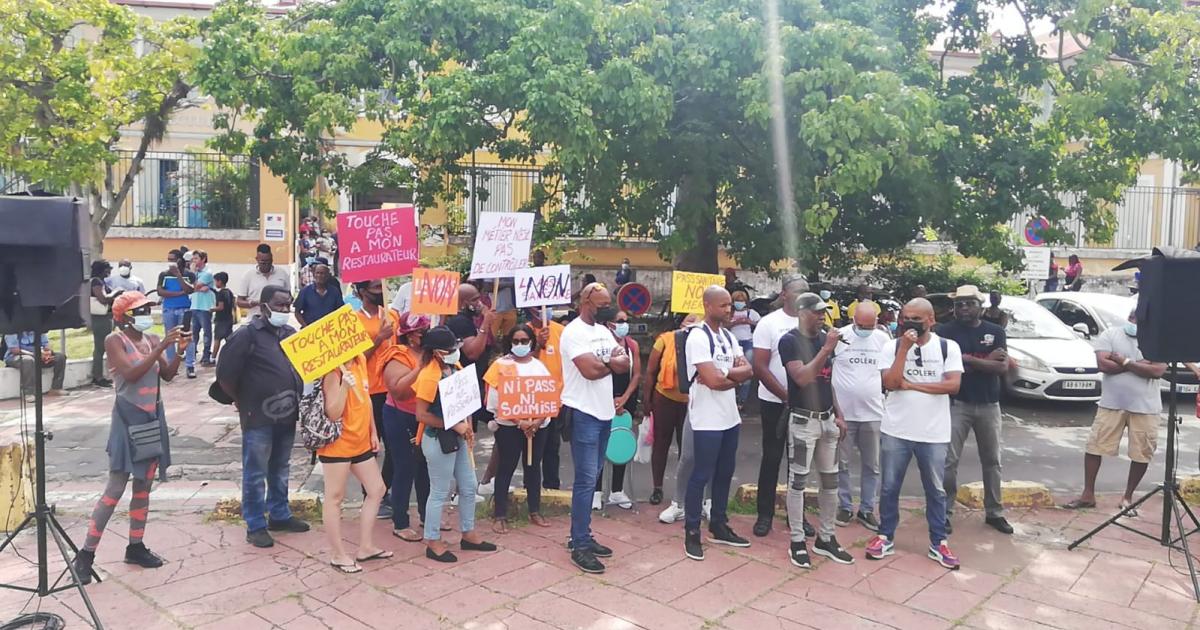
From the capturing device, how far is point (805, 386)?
19.7 feet

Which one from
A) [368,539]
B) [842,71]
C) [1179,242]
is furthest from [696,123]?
[1179,242]

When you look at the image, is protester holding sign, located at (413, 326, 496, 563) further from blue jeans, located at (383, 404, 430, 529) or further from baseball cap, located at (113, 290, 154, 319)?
baseball cap, located at (113, 290, 154, 319)

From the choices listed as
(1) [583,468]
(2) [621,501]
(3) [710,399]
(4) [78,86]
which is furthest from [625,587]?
(4) [78,86]

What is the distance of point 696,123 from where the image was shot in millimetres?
10664

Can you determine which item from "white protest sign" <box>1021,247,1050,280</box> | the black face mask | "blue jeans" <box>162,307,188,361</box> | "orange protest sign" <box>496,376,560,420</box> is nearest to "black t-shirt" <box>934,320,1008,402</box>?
the black face mask

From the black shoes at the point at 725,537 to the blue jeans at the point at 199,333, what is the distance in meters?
9.47

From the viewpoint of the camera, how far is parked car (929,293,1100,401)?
39.8 ft

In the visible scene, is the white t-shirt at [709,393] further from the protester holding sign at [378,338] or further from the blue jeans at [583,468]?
the protester holding sign at [378,338]

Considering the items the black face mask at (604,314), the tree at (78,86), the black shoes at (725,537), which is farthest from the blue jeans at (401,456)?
the tree at (78,86)

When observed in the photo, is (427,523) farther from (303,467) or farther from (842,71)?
(842,71)

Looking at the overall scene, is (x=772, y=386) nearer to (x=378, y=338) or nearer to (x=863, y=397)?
(x=863, y=397)

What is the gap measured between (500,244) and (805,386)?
3.20m

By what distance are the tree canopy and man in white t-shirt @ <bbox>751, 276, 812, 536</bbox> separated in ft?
10.1

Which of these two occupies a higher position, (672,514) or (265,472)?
(265,472)
